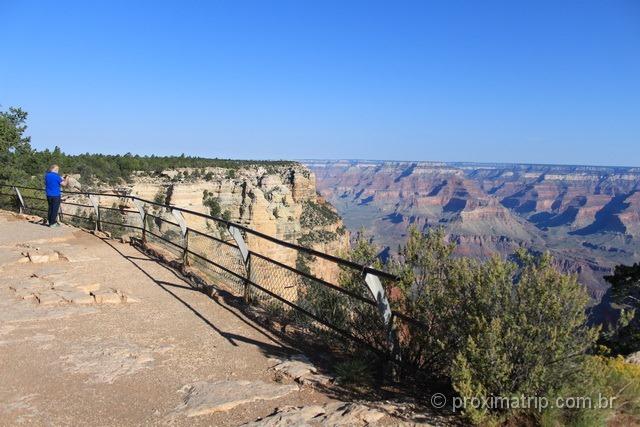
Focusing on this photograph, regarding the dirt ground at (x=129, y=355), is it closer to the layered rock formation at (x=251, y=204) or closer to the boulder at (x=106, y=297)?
the boulder at (x=106, y=297)

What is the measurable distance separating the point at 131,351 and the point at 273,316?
2108 mm

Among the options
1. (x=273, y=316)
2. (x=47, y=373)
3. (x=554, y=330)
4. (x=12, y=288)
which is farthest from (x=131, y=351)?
(x=554, y=330)

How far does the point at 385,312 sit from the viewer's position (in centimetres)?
463

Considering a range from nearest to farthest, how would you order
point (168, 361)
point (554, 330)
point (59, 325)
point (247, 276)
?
1. point (554, 330)
2. point (168, 361)
3. point (59, 325)
4. point (247, 276)

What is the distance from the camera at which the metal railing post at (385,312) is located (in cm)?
464

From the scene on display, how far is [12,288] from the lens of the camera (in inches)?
289

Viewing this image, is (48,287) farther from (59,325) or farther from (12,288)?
(59,325)

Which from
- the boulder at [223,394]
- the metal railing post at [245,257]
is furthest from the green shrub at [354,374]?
the metal railing post at [245,257]

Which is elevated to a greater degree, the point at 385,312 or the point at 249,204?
the point at 385,312

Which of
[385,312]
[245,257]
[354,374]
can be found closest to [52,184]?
[245,257]

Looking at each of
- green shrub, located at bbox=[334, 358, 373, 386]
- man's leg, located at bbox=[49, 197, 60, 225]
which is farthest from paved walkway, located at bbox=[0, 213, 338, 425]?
man's leg, located at bbox=[49, 197, 60, 225]

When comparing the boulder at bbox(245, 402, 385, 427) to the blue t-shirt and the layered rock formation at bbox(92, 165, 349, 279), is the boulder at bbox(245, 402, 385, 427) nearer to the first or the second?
the blue t-shirt

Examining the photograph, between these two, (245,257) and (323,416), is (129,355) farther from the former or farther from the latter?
(323,416)

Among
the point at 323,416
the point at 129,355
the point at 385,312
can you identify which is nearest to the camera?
the point at 323,416
